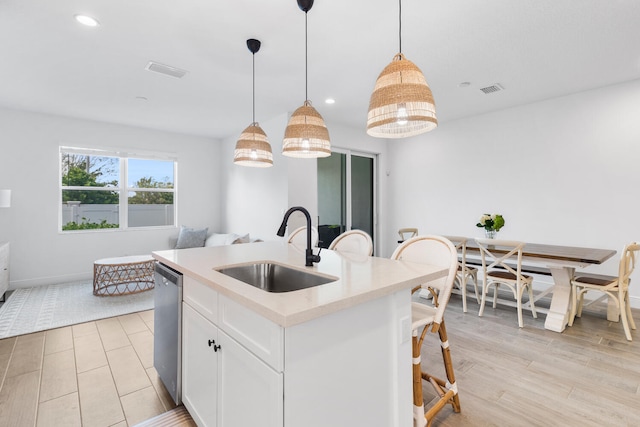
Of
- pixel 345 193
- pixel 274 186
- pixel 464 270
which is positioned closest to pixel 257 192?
pixel 274 186

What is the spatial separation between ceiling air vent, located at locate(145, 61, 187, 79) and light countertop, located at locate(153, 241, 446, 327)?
2.04m

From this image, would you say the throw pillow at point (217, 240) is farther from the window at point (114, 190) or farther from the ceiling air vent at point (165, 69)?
the ceiling air vent at point (165, 69)

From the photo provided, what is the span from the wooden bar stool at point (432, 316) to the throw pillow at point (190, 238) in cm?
468

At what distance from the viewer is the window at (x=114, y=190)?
5090 millimetres

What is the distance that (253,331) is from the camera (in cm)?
119

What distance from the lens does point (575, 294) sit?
3232mm

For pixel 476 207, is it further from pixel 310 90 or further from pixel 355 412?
pixel 355 412

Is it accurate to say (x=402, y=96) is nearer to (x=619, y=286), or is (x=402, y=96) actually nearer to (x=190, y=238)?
(x=619, y=286)

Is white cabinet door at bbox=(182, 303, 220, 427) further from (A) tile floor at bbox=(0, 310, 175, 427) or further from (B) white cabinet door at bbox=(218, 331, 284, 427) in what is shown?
(A) tile floor at bbox=(0, 310, 175, 427)

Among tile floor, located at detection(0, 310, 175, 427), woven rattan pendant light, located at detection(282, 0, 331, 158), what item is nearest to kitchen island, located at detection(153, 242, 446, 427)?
tile floor, located at detection(0, 310, 175, 427)

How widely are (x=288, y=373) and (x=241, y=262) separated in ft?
3.09

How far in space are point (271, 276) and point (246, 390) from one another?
2.69 feet

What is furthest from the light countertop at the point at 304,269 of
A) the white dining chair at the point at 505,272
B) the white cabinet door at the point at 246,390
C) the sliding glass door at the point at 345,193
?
the sliding glass door at the point at 345,193

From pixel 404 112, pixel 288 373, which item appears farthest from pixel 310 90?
pixel 288 373
